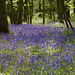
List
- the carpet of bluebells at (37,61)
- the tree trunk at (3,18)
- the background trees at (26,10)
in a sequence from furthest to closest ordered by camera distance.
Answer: the background trees at (26,10)
the tree trunk at (3,18)
the carpet of bluebells at (37,61)

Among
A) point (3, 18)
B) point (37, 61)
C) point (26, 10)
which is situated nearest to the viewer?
point (37, 61)

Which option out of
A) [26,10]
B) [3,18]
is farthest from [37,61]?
[26,10]

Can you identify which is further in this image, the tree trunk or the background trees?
the background trees

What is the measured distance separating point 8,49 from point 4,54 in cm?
59

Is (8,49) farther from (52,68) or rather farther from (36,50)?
(52,68)

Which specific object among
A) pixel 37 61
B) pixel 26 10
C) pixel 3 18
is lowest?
pixel 37 61

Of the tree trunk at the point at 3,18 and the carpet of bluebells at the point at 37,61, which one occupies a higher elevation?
the tree trunk at the point at 3,18

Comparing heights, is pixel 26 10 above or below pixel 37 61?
above

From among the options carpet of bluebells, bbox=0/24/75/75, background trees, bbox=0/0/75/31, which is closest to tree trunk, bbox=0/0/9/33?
background trees, bbox=0/0/75/31

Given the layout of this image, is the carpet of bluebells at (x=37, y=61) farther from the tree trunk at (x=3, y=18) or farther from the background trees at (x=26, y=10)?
the background trees at (x=26, y=10)

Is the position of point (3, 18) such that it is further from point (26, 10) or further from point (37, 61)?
point (26, 10)

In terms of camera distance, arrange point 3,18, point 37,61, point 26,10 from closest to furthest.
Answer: point 37,61 → point 3,18 → point 26,10

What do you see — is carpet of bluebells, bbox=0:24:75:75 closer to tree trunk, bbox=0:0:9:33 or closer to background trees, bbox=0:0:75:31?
tree trunk, bbox=0:0:9:33

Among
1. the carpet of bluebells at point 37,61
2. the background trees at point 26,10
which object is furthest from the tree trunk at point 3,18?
the carpet of bluebells at point 37,61
